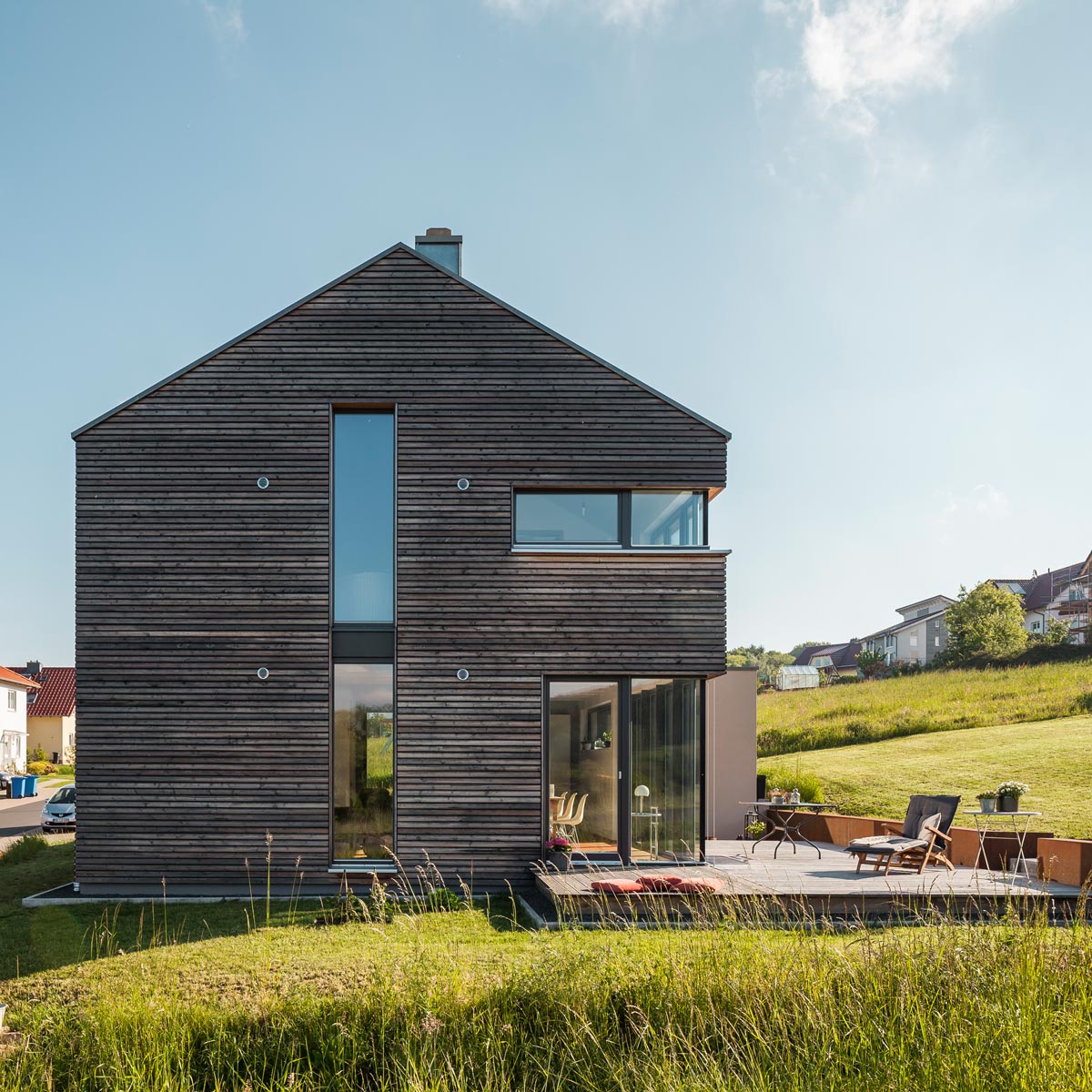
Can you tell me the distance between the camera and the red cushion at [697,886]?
858 cm

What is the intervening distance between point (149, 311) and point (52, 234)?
5.01ft

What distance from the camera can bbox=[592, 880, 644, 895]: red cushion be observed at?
8711mm

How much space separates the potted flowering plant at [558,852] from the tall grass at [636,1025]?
444 cm

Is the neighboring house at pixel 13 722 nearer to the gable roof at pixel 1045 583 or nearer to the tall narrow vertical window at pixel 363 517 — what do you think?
the tall narrow vertical window at pixel 363 517

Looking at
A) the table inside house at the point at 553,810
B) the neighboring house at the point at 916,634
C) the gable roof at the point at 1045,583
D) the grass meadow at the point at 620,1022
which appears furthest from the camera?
the neighboring house at the point at 916,634

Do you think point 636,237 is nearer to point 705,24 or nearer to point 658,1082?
point 705,24

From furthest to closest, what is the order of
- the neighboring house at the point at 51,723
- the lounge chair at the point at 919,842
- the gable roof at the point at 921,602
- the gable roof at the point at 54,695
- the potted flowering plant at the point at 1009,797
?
the gable roof at the point at 921,602 → the gable roof at the point at 54,695 → the neighboring house at the point at 51,723 → the potted flowering plant at the point at 1009,797 → the lounge chair at the point at 919,842

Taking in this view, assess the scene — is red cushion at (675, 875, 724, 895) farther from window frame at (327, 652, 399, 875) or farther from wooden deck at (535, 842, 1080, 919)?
window frame at (327, 652, 399, 875)

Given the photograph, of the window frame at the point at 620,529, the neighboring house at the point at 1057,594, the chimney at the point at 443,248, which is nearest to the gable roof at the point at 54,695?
the chimney at the point at 443,248

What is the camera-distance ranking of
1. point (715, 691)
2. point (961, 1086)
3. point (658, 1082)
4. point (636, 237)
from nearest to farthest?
point (961, 1086), point (658, 1082), point (636, 237), point (715, 691)

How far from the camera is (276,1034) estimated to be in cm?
555

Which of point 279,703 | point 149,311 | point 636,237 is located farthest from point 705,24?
point 279,703

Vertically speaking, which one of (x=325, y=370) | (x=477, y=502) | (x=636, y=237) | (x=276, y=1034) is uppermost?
(x=636, y=237)

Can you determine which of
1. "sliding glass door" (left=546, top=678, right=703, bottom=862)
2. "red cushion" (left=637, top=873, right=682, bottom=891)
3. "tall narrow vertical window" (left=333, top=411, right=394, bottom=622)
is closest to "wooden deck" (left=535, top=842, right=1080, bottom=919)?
"red cushion" (left=637, top=873, right=682, bottom=891)
